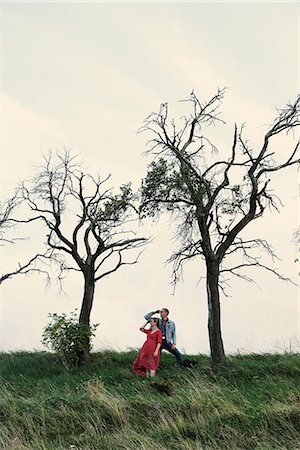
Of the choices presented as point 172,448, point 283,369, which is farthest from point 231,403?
point 283,369

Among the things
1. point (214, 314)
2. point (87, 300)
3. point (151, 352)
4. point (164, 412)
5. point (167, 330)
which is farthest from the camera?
point (87, 300)

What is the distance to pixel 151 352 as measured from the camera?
19.5 metres

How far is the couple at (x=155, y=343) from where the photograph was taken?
19406mm

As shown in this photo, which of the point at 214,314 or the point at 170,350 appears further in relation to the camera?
the point at 214,314

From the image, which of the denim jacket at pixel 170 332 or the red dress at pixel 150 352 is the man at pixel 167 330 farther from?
the red dress at pixel 150 352

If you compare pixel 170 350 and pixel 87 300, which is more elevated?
pixel 87 300

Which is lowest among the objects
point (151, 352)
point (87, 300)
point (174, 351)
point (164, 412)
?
point (164, 412)

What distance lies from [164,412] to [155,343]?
5.22 meters

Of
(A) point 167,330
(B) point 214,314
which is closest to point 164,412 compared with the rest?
(A) point 167,330

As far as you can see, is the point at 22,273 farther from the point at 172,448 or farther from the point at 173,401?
the point at 172,448

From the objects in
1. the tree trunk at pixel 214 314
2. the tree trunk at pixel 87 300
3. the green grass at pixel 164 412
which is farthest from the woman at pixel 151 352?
the tree trunk at pixel 87 300

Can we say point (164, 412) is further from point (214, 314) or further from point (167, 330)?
point (214, 314)

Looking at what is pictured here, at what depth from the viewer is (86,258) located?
80.2ft

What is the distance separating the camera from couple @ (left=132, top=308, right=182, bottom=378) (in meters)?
19.4
